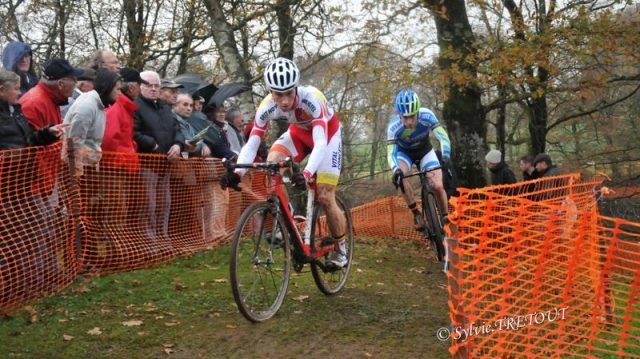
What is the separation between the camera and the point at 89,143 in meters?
6.79

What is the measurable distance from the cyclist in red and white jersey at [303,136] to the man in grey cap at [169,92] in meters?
2.95

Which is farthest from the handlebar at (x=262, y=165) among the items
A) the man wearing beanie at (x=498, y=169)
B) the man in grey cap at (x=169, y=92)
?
the man wearing beanie at (x=498, y=169)

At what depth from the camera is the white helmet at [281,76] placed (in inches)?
220

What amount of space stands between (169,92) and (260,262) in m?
4.23

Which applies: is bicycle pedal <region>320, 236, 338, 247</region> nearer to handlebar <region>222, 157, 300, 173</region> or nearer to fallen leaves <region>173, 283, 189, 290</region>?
handlebar <region>222, 157, 300, 173</region>

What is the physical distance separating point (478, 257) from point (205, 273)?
12.8 ft

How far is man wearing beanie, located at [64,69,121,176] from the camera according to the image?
657cm

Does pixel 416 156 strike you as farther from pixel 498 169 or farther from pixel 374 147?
pixel 374 147

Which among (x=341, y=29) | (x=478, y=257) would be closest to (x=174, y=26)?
(x=341, y=29)

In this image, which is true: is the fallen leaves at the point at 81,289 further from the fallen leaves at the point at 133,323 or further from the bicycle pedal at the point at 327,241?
the bicycle pedal at the point at 327,241

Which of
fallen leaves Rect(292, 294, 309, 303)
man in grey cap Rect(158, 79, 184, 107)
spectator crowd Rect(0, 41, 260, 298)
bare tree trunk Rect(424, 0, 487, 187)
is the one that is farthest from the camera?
bare tree trunk Rect(424, 0, 487, 187)

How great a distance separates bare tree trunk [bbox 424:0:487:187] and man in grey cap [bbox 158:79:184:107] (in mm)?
6853

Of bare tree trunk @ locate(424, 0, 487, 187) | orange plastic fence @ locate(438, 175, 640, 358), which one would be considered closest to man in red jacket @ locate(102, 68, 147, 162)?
orange plastic fence @ locate(438, 175, 640, 358)

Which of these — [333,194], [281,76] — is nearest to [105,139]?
[281,76]
